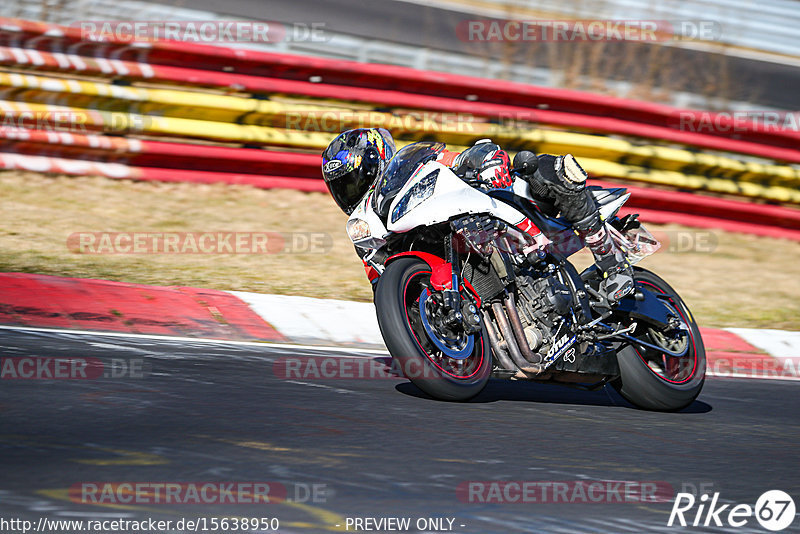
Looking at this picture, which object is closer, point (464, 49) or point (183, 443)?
point (183, 443)

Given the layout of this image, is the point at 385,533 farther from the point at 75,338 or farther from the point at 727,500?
the point at 75,338

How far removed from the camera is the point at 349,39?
16.8m

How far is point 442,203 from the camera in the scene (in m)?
5.11

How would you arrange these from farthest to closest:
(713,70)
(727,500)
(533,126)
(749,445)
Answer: (713,70), (533,126), (749,445), (727,500)

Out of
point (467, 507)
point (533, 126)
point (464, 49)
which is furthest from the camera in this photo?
point (464, 49)

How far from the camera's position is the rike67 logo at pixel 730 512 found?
3637 mm

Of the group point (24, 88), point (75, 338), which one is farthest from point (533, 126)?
point (75, 338)

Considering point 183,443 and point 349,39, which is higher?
point 349,39

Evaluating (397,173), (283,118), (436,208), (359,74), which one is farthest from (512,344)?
(359,74)

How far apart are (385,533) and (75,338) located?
3.62 meters

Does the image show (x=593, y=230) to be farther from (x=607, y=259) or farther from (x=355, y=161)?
(x=355, y=161)

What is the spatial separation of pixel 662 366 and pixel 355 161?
6.88 feet

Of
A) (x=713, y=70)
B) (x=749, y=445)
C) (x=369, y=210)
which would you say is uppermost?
(x=713, y=70)

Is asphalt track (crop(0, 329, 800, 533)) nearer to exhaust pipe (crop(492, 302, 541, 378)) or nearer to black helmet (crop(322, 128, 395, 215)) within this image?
exhaust pipe (crop(492, 302, 541, 378))
